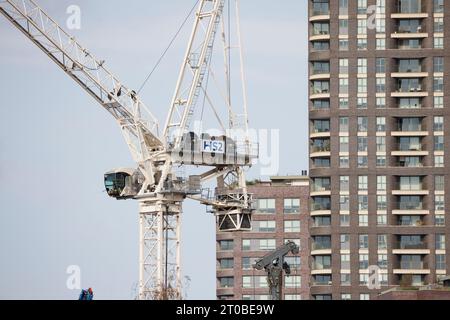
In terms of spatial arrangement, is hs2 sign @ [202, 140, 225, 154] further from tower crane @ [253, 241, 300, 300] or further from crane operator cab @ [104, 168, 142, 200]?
tower crane @ [253, 241, 300, 300]

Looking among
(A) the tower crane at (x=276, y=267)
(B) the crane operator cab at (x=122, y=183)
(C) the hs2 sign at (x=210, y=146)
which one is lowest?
(A) the tower crane at (x=276, y=267)

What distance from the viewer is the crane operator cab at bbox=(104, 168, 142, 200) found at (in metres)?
166

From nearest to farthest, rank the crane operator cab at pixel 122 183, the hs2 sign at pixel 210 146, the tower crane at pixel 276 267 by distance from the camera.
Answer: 1. the tower crane at pixel 276 267
2. the crane operator cab at pixel 122 183
3. the hs2 sign at pixel 210 146

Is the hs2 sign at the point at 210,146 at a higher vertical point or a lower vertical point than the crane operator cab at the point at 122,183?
higher

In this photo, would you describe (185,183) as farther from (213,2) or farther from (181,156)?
(213,2)

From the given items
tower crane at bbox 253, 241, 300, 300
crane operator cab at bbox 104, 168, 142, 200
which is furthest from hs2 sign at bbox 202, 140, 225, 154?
tower crane at bbox 253, 241, 300, 300

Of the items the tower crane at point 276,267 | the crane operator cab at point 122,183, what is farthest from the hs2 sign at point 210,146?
the tower crane at point 276,267

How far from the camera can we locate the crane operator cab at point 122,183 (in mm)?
165750

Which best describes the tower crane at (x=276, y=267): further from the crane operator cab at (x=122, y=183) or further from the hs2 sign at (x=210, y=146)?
the crane operator cab at (x=122, y=183)

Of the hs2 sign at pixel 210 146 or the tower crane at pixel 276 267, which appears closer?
the tower crane at pixel 276 267

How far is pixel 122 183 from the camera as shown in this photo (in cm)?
16688
